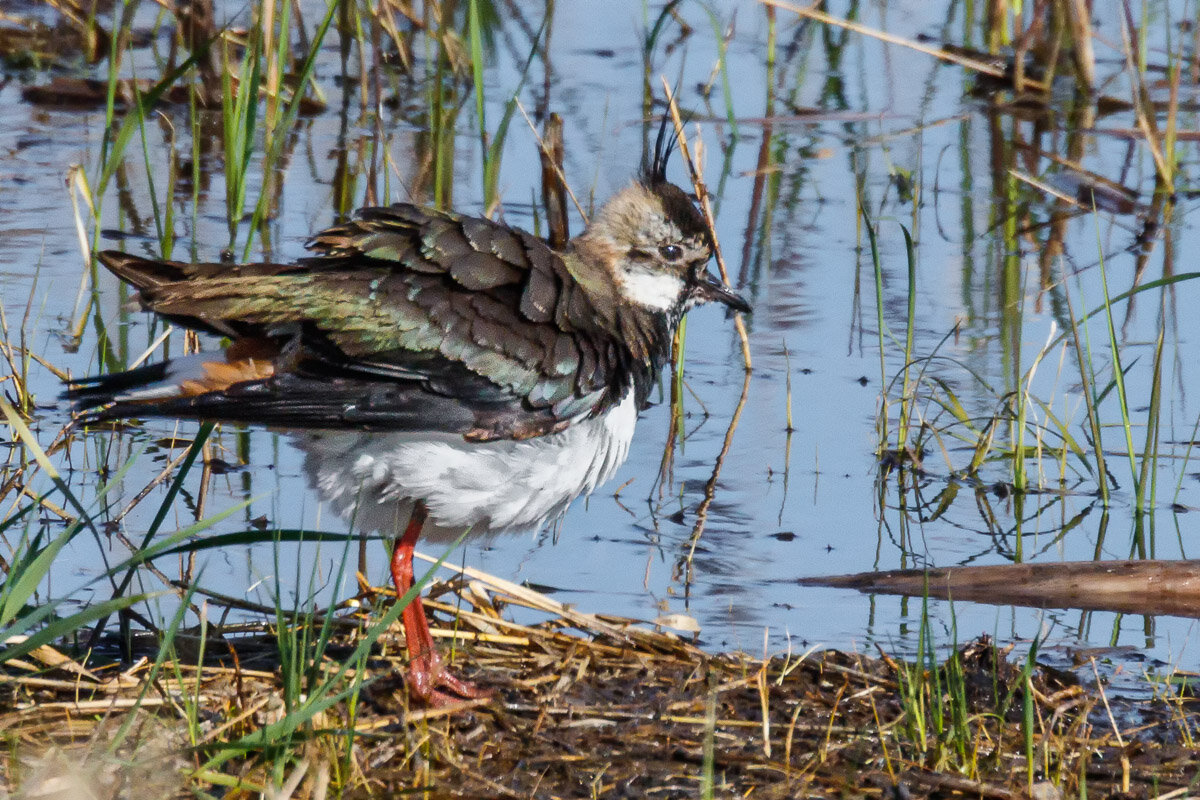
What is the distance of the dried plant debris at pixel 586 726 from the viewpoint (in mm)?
3680

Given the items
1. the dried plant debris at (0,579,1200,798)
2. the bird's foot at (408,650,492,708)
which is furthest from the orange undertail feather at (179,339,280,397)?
the bird's foot at (408,650,492,708)

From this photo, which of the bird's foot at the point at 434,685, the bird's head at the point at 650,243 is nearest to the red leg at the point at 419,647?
the bird's foot at the point at 434,685

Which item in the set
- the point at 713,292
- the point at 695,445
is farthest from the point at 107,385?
the point at 695,445

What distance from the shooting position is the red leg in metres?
4.16

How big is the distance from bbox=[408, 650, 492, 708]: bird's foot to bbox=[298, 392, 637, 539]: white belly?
0.41 m

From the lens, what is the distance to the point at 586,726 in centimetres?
414

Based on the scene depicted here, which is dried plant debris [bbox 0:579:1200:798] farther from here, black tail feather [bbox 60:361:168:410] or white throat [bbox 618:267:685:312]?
white throat [bbox 618:267:685:312]

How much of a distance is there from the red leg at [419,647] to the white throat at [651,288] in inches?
40.4

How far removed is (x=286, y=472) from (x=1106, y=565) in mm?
2646

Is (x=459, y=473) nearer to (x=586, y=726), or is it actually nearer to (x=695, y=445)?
(x=586, y=726)

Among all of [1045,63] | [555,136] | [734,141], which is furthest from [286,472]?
[1045,63]

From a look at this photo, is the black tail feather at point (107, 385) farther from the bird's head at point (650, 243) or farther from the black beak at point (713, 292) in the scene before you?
the black beak at point (713, 292)

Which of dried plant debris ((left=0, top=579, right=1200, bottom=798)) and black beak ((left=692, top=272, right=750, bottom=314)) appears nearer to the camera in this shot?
dried plant debris ((left=0, top=579, right=1200, bottom=798))

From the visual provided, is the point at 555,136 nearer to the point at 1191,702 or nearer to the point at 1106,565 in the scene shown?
the point at 1106,565
